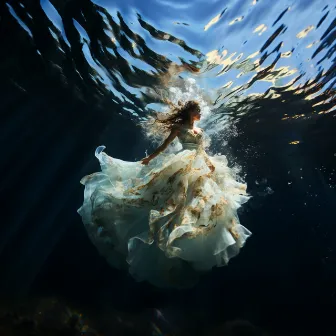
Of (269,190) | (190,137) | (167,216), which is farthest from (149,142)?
(167,216)

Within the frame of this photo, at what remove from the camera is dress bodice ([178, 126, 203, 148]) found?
14.3ft

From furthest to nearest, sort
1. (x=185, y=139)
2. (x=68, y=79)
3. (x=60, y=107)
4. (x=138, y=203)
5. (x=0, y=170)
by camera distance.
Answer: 1. (x=60, y=107)
2. (x=0, y=170)
3. (x=68, y=79)
4. (x=185, y=139)
5. (x=138, y=203)

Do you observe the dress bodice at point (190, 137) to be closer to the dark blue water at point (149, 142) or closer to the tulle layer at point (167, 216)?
the tulle layer at point (167, 216)

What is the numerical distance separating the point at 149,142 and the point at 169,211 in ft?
46.5

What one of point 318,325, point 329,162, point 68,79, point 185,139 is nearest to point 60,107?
point 68,79

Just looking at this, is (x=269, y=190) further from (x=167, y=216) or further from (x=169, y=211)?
(x=169, y=211)

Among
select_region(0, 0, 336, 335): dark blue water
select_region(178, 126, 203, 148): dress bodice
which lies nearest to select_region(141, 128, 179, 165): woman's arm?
select_region(178, 126, 203, 148): dress bodice

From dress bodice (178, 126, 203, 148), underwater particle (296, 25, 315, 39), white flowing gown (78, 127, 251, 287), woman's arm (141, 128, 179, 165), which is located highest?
underwater particle (296, 25, 315, 39)

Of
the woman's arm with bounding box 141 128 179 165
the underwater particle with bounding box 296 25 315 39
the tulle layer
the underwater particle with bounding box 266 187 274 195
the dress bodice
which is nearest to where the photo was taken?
the tulle layer

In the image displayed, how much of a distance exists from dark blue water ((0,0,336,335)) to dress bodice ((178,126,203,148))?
10.1 feet

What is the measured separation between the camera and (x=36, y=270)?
30.6 feet

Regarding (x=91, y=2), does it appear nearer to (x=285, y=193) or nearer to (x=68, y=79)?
(x=68, y=79)

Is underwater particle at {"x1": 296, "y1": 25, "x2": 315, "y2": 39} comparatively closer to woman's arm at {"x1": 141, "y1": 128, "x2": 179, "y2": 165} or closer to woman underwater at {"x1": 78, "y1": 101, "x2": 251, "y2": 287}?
woman underwater at {"x1": 78, "y1": 101, "x2": 251, "y2": 287}

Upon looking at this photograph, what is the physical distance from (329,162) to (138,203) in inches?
639
